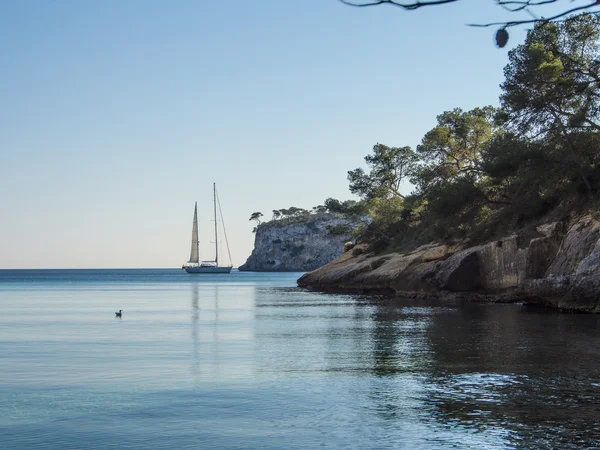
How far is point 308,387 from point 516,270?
3049 centimetres

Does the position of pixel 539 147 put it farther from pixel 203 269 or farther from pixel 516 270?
pixel 203 269

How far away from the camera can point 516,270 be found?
44.5 meters

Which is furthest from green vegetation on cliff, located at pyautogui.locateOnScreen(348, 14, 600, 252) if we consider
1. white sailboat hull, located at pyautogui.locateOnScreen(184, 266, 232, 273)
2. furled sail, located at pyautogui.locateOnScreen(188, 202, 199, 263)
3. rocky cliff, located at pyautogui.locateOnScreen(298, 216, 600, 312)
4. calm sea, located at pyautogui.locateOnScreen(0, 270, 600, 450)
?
white sailboat hull, located at pyautogui.locateOnScreen(184, 266, 232, 273)

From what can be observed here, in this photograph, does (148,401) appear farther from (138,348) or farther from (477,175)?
(477,175)

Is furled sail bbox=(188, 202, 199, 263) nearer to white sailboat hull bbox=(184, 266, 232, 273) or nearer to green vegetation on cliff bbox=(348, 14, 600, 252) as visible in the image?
white sailboat hull bbox=(184, 266, 232, 273)

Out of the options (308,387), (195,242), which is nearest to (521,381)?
(308,387)

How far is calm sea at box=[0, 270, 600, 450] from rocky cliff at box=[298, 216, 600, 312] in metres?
3.62

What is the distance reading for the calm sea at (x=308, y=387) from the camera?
12227mm

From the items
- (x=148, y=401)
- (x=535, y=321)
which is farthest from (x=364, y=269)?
(x=148, y=401)

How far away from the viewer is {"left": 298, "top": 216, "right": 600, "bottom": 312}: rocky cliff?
119 ft

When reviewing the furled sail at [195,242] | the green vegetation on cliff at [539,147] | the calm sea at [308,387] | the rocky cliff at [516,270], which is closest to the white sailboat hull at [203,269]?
the furled sail at [195,242]

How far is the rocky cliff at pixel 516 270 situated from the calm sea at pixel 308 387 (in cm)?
362

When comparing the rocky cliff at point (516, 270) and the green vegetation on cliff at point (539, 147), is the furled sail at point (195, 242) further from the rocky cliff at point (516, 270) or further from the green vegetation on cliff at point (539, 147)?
the green vegetation on cliff at point (539, 147)

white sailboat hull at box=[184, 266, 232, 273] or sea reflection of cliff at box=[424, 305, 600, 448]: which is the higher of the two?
white sailboat hull at box=[184, 266, 232, 273]
